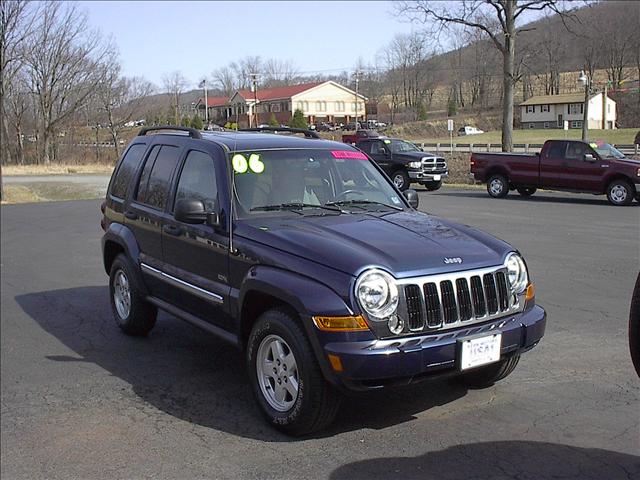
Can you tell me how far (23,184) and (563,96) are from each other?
32.2 metres

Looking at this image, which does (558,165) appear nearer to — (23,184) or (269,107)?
(23,184)

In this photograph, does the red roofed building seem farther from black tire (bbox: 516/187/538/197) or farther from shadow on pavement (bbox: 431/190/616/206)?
black tire (bbox: 516/187/538/197)

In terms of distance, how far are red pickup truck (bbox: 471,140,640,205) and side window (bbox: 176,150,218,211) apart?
15464mm

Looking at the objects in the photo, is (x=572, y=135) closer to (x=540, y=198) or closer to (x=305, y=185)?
(x=540, y=198)

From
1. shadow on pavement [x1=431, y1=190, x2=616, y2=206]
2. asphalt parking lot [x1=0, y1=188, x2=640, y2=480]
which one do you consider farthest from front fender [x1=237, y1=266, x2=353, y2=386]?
shadow on pavement [x1=431, y1=190, x2=616, y2=206]

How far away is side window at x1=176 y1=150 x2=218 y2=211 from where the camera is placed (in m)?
5.29

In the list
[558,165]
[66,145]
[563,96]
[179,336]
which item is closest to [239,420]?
[179,336]

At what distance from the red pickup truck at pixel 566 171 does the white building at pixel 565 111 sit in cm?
1555

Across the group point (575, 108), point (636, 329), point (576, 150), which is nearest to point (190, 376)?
point (636, 329)

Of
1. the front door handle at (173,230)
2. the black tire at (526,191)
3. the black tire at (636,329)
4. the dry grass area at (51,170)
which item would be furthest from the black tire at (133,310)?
the dry grass area at (51,170)

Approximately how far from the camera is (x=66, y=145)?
61.0 meters

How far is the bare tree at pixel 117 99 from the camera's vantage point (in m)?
58.2

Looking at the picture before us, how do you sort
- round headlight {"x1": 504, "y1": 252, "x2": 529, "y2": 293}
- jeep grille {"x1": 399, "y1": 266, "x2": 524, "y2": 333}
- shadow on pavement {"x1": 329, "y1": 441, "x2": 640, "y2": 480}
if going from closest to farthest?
shadow on pavement {"x1": 329, "y1": 441, "x2": 640, "y2": 480} → jeep grille {"x1": 399, "y1": 266, "x2": 524, "y2": 333} → round headlight {"x1": 504, "y1": 252, "x2": 529, "y2": 293}

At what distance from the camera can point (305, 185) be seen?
539 centimetres
